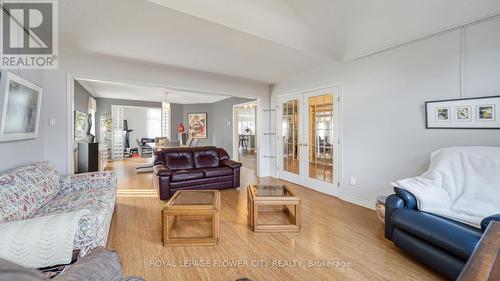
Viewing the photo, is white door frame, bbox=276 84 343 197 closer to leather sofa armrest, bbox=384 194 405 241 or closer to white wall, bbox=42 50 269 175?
leather sofa armrest, bbox=384 194 405 241

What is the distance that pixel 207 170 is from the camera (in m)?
4.14

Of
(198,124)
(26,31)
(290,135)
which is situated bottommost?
(290,135)

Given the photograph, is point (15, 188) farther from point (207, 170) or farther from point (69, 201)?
point (207, 170)

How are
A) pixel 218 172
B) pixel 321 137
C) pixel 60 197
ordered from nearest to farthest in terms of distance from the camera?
pixel 60 197 < pixel 218 172 < pixel 321 137

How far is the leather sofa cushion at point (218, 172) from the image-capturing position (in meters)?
4.11

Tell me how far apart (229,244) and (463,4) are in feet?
11.5

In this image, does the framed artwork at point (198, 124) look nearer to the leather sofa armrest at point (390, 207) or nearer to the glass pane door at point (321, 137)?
the glass pane door at point (321, 137)

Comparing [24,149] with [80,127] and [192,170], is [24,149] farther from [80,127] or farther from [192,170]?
[80,127]

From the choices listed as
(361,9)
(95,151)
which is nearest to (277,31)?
(361,9)

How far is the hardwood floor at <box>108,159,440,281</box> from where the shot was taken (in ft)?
5.92

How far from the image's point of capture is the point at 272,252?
83.4 inches

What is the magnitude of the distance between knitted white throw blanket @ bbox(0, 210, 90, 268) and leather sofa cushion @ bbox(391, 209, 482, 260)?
2.63 metres

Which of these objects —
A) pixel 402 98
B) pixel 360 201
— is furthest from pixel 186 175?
pixel 402 98

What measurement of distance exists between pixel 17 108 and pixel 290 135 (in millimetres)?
4518
